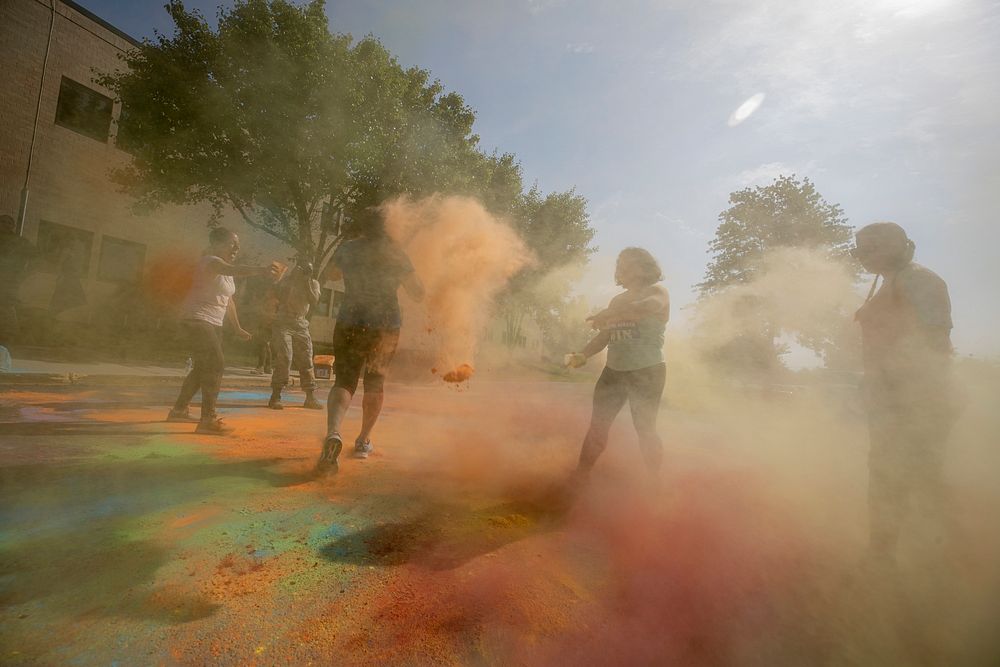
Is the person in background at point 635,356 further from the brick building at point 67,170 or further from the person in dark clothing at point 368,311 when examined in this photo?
the brick building at point 67,170

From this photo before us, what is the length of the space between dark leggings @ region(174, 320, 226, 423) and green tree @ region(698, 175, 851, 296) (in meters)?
12.6

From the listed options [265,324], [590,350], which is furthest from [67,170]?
[590,350]

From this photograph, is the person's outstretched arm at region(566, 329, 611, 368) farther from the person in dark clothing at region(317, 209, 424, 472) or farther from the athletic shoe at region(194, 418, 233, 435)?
the athletic shoe at region(194, 418, 233, 435)

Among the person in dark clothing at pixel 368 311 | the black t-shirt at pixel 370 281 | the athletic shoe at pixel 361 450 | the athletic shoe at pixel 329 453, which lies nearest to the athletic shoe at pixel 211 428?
the athletic shoe at pixel 361 450

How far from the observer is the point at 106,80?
11.9 metres

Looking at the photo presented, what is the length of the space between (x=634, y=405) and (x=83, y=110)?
18.9 metres

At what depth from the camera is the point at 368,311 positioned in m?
3.42

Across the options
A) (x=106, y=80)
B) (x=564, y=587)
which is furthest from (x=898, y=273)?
(x=106, y=80)

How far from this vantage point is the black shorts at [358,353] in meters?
3.37

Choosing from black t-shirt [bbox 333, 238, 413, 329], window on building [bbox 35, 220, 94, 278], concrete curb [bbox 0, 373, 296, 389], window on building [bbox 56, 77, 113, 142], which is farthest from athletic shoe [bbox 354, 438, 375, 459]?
window on building [bbox 56, 77, 113, 142]

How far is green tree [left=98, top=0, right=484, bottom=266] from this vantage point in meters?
10.7

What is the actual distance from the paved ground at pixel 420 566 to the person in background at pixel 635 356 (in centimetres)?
41

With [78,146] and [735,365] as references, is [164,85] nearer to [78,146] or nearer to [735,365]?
[78,146]

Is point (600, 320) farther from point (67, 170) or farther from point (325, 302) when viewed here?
point (325, 302)
